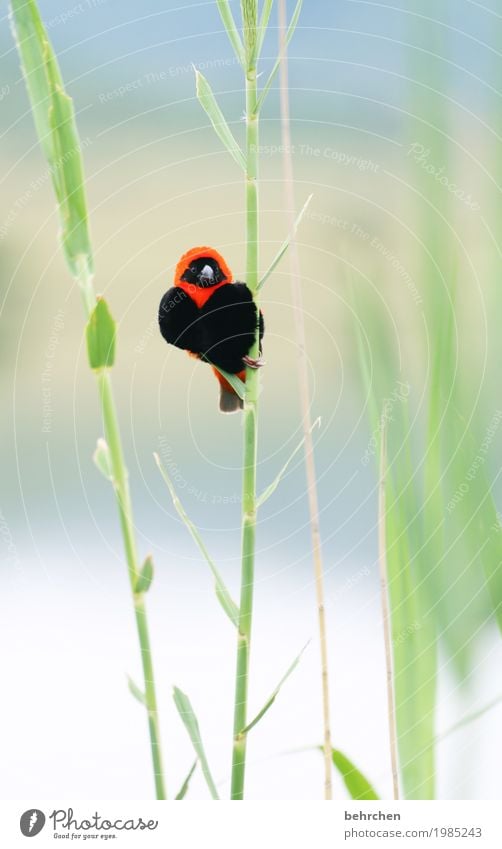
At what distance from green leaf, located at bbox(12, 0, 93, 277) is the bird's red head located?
0.19 ft

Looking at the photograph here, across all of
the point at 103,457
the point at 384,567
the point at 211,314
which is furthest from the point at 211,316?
the point at 384,567

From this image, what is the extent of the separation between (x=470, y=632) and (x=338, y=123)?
1.35 feet

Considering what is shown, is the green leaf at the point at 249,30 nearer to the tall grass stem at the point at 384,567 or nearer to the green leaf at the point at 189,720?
the tall grass stem at the point at 384,567

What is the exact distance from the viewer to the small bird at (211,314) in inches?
17.5

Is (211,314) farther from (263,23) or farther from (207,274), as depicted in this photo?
(263,23)

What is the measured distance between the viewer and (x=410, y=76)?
59cm

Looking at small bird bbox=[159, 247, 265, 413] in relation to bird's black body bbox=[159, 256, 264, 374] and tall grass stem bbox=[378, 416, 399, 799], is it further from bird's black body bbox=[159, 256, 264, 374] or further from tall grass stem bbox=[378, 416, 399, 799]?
tall grass stem bbox=[378, 416, 399, 799]

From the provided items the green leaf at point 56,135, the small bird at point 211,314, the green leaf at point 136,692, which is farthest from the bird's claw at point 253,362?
the green leaf at point 136,692

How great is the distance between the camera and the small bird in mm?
446

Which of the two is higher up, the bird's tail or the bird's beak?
the bird's beak

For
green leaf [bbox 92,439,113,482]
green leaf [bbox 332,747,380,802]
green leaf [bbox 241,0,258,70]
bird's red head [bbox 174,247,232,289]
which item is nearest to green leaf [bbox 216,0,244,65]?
green leaf [bbox 241,0,258,70]

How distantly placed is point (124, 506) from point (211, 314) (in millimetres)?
121

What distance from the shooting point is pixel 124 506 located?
1.46 feet

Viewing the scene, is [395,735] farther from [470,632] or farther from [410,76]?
[410,76]
